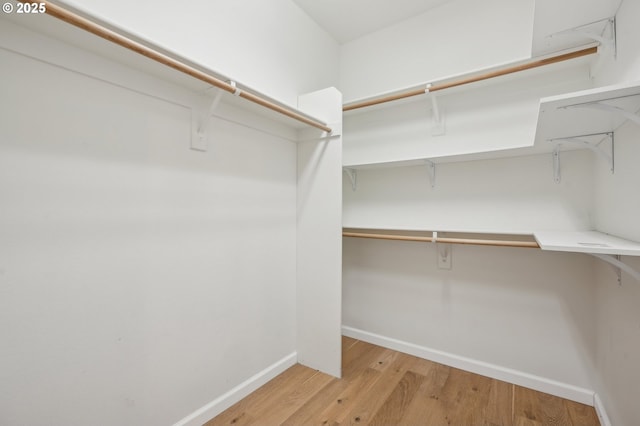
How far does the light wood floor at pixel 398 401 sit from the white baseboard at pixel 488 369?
39mm

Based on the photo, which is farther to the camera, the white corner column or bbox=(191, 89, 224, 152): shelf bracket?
the white corner column

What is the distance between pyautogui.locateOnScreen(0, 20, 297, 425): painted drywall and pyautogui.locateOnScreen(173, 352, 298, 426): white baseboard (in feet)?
0.12

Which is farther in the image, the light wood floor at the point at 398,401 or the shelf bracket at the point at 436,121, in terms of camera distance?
the shelf bracket at the point at 436,121

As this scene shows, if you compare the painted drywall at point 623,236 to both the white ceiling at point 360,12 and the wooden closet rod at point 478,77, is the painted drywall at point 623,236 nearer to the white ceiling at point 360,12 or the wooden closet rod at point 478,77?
the wooden closet rod at point 478,77

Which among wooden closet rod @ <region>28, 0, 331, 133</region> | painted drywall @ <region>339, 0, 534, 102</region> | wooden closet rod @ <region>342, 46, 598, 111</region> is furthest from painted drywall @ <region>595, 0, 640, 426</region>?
wooden closet rod @ <region>28, 0, 331, 133</region>

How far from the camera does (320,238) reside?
197cm

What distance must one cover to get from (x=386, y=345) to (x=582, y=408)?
1.18 m

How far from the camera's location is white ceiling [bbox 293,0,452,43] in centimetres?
206

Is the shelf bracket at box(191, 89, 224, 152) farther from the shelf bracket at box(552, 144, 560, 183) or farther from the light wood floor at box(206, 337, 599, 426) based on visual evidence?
the shelf bracket at box(552, 144, 560, 183)

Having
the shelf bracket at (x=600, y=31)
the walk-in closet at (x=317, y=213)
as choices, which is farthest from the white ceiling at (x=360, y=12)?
the shelf bracket at (x=600, y=31)

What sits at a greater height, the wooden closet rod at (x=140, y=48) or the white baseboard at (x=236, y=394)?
the wooden closet rod at (x=140, y=48)

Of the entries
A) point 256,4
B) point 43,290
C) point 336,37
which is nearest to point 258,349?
point 43,290

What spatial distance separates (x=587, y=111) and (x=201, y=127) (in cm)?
164

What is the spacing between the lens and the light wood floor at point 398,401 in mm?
1502
